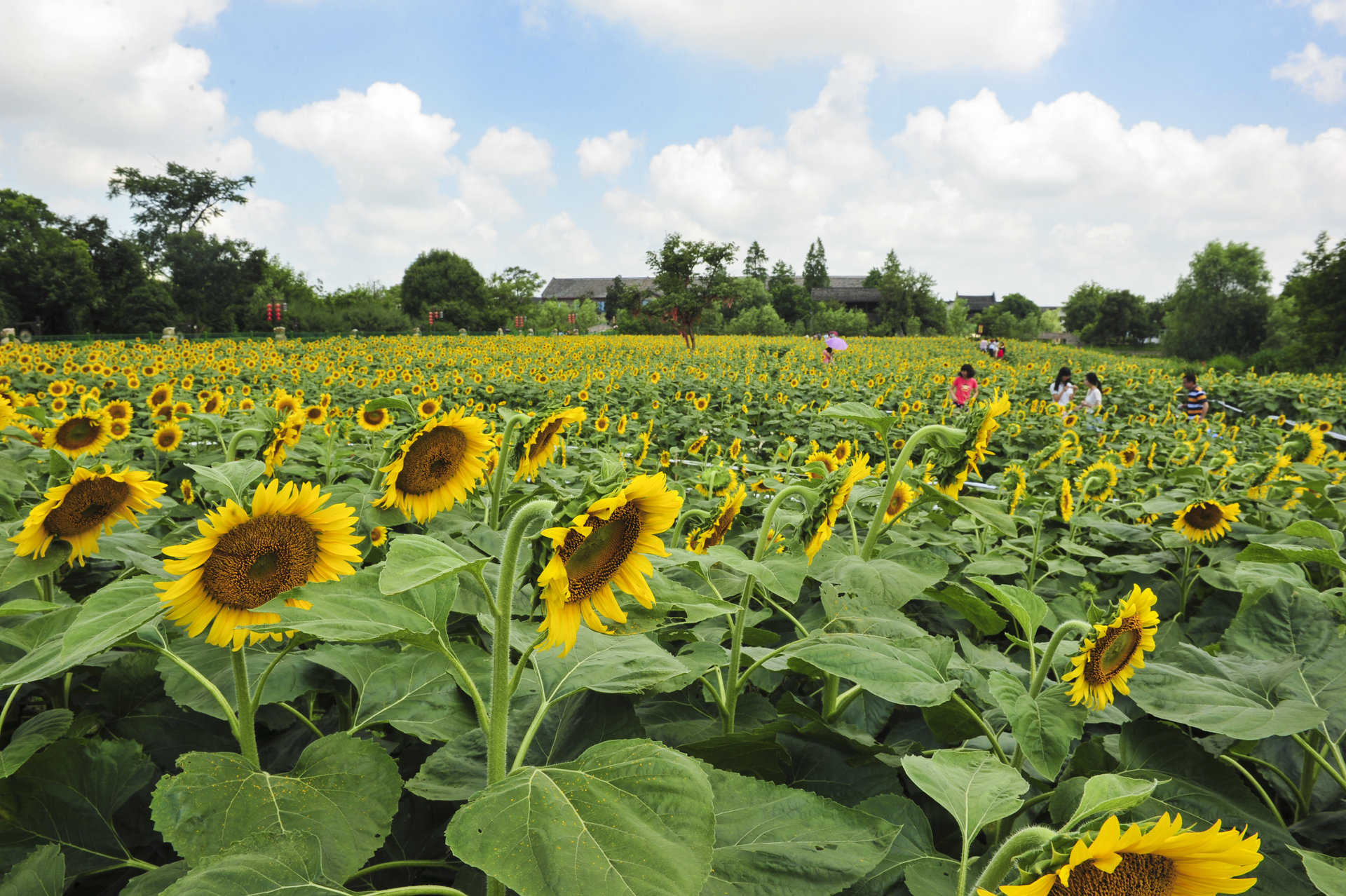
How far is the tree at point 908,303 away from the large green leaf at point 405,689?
78732 millimetres

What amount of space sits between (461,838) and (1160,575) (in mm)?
3351

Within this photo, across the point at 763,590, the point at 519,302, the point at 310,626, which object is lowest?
the point at 763,590

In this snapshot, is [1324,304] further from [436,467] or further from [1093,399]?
[436,467]

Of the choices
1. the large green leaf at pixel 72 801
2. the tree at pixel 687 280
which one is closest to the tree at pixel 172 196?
the tree at pixel 687 280

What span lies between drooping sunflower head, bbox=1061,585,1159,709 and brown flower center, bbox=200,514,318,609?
1.40m

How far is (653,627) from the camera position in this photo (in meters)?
0.93

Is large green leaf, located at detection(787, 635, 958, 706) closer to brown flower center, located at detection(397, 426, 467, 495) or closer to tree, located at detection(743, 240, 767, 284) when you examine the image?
brown flower center, located at detection(397, 426, 467, 495)

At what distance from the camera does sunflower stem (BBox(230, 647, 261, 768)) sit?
114cm

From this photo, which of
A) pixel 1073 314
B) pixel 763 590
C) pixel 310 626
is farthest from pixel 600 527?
pixel 1073 314

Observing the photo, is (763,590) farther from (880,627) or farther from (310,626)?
(310,626)

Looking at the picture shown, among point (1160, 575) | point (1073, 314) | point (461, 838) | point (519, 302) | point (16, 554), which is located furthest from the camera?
point (1073, 314)

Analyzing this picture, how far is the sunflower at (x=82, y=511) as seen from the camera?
1.37 metres

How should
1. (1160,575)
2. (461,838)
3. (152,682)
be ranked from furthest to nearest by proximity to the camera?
(1160,575) < (152,682) < (461,838)

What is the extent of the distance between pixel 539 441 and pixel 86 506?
3.67 feet
